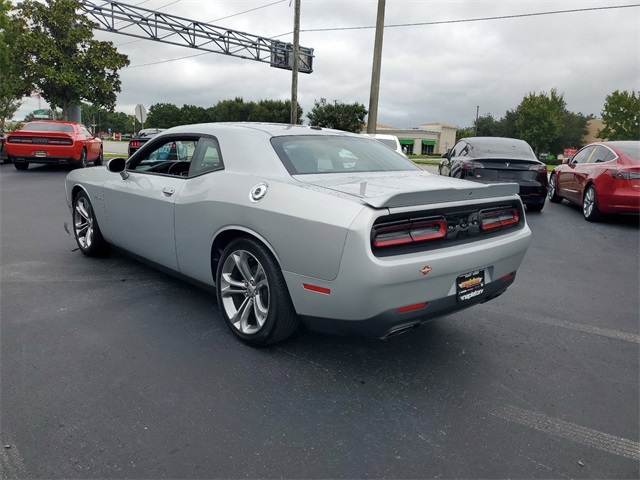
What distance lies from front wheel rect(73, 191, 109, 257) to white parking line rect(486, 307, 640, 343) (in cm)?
396

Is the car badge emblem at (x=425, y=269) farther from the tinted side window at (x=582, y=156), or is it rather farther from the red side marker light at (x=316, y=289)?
the tinted side window at (x=582, y=156)

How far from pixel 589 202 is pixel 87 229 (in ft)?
26.5

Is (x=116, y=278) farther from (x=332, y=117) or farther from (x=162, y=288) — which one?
(x=332, y=117)

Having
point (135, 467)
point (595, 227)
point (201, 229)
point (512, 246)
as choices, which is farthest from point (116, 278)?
point (595, 227)

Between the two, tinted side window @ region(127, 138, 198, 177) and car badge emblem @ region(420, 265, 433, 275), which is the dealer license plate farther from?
tinted side window @ region(127, 138, 198, 177)

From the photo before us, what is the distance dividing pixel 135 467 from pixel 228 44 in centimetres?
2933

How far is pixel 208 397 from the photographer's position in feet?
8.96

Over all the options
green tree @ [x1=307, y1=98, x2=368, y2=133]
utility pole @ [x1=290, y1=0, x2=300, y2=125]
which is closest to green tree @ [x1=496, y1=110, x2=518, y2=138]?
green tree @ [x1=307, y1=98, x2=368, y2=133]

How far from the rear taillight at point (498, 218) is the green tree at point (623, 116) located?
223 ft

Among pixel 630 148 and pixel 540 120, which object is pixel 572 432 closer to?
pixel 630 148

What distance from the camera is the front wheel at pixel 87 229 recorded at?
5234 mm

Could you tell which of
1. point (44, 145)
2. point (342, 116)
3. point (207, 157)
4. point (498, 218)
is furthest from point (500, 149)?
point (342, 116)

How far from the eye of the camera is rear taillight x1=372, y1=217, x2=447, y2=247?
106 inches

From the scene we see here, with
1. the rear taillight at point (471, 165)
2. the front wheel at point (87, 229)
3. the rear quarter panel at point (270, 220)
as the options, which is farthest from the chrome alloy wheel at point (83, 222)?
the rear taillight at point (471, 165)
